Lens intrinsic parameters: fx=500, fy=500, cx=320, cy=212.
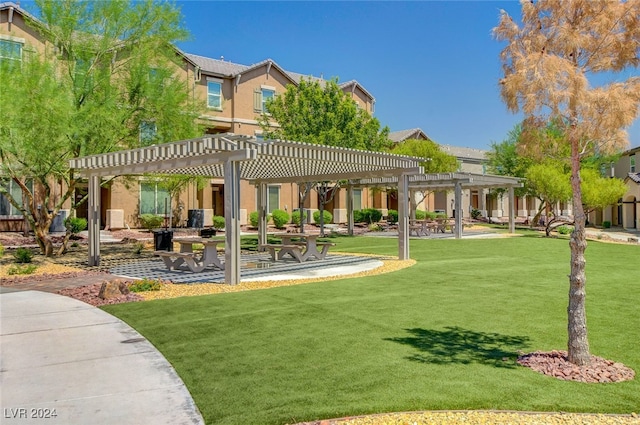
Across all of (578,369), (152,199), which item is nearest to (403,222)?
(578,369)

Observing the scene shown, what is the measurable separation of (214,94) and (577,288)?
32450 millimetres

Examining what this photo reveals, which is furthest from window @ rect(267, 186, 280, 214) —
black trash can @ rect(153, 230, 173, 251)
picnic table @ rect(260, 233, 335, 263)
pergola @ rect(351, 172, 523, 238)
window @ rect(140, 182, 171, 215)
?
picnic table @ rect(260, 233, 335, 263)

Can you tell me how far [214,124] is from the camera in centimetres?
3002

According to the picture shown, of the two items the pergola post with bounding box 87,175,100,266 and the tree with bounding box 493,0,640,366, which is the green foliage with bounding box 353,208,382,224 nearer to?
the pergola post with bounding box 87,175,100,266

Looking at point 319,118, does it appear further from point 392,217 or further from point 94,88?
point 392,217

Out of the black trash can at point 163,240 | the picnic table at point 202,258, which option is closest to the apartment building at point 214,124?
the black trash can at point 163,240

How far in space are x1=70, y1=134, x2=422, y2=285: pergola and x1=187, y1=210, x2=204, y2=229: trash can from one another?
1308 centimetres

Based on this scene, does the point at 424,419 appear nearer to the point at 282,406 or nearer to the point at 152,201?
the point at 282,406

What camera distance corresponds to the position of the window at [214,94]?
3462cm

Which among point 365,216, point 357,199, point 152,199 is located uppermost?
point 357,199

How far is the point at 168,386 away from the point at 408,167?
42.5 feet

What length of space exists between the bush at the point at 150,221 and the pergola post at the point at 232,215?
807 inches

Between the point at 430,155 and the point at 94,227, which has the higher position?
the point at 430,155

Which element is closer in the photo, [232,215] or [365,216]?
[232,215]
